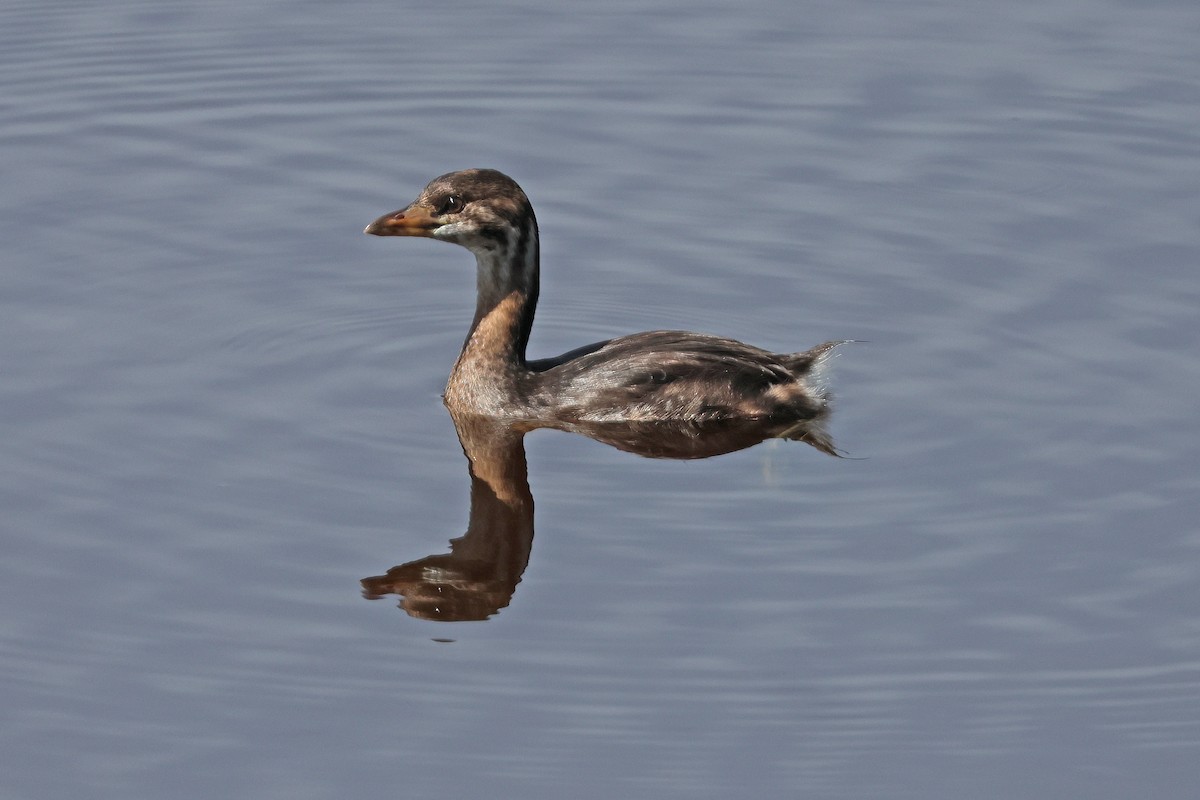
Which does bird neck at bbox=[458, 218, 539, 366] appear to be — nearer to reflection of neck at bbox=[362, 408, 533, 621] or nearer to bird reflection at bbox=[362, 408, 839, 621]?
bird reflection at bbox=[362, 408, 839, 621]

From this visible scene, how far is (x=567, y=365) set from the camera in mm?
11062

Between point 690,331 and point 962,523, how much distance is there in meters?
2.59

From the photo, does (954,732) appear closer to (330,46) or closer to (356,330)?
(356,330)

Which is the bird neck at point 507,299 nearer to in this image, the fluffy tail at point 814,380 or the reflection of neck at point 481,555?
the reflection of neck at point 481,555

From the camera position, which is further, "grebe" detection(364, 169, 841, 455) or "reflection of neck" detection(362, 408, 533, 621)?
"grebe" detection(364, 169, 841, 455)

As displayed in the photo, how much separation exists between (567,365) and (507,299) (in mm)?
532

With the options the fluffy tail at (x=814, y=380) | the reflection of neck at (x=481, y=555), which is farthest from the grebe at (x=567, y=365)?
the reflection of neck at (x=481, y=555)

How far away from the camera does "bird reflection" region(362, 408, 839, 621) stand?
8.93 m

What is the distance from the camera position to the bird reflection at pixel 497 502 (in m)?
8.93

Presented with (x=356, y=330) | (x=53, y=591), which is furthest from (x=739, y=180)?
(x=53, y=591)

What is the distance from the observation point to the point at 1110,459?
395 inches

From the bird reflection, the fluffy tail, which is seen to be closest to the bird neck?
the bird reflection

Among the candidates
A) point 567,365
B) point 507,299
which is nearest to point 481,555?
point 567,365

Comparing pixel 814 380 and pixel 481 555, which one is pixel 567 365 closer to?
pixel 814 380
